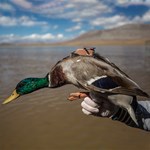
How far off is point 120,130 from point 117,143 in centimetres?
47

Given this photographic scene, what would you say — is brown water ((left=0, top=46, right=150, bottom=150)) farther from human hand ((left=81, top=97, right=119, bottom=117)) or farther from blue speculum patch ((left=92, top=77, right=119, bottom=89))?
blue speculum patch ((left=92, top=77, right=119, bottom=89))

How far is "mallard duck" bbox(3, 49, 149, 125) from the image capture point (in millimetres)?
3150

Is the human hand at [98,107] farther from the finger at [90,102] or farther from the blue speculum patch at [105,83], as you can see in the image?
the blue speculum patch at [105,83]

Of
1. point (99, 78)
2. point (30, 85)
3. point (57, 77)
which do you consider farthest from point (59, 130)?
point (99, 78)

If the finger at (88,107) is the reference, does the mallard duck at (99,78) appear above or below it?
above

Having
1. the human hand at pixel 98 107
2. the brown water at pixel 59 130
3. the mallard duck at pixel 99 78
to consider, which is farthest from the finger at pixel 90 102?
the brown water at pixel 59 130

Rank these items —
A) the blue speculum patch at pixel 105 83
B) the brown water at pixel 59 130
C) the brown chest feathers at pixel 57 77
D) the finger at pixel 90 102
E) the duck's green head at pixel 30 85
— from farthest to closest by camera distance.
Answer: the brown water at pixel 59 130
the duck's green head at pixel 30 85
the brown chest feathers at pixel 57 77
the blue speculum patch at pixel 105 83
the finger at pixel 90 102

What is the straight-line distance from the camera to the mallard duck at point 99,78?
315 cm

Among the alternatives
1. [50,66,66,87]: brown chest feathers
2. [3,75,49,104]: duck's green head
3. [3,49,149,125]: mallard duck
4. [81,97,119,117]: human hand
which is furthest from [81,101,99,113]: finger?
[3,75,49,104]: duck's green head

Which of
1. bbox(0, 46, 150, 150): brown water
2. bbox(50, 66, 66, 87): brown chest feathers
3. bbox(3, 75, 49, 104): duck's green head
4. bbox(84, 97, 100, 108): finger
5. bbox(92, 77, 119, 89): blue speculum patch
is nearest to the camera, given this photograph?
bbox(84, 97, 100, 108): finger

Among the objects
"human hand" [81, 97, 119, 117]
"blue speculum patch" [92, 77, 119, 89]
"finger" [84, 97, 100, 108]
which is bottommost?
"human hand" [81, 97, 119, 117]

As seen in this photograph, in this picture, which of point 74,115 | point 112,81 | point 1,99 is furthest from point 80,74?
point 1,99

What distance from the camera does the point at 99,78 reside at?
3.26 m

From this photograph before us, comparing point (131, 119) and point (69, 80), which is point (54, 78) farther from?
point (131, 119)
